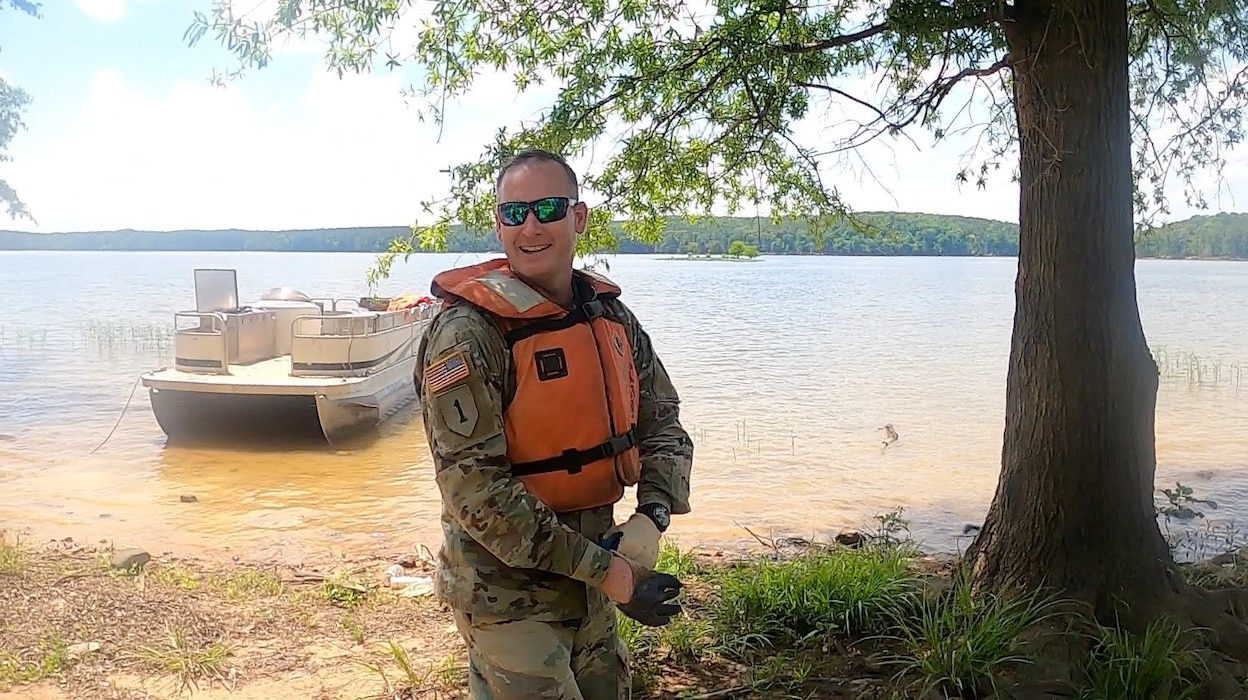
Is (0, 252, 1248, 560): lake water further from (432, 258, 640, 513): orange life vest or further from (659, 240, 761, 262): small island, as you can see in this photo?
(432, 258, 640, 513): orange life vest

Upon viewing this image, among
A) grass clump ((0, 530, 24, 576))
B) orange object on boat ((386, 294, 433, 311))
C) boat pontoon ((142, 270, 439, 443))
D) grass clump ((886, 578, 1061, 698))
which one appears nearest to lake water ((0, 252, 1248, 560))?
boat pontoon ((142, 270, 439, 443))

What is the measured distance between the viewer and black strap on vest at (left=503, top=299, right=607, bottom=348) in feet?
7.22

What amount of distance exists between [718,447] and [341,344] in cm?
530

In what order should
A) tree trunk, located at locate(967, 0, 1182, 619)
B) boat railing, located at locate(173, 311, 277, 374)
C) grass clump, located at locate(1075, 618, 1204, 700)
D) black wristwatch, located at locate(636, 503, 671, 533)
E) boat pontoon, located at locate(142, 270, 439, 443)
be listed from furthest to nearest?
boat railing, located at locate(173, 311, 277, 374), boat pontoon, located at locate(142, 270, 439, 443), tree trunk, located at locate(967, 0, 1182, 619), grass clump, located at locate(1075, 618, 1204, 700), black wristwatch, located at locate(636, 503, 671, 533)

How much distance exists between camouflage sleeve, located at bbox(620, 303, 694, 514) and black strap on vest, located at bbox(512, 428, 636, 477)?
0.56 ft

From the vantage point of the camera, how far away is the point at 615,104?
5.26m

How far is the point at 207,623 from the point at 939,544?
5569mm

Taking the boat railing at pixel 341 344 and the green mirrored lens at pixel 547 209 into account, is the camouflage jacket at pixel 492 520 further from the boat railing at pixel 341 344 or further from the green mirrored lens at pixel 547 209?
the boat railing at pixel 341 344

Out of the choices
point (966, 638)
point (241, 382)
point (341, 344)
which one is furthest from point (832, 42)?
point (241, 382)

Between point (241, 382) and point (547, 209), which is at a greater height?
point (547, 209)

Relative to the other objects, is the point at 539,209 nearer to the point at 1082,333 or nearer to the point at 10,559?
the point at 1082,333

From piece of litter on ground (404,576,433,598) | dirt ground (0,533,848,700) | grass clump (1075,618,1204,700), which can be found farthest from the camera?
piece of litter on ground (404,576,433,598)

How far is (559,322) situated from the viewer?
7.42 ft

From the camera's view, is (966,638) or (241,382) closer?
→ (966,638)
